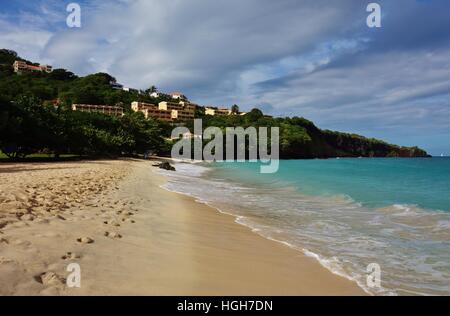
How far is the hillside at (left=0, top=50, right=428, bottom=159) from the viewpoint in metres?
33.3

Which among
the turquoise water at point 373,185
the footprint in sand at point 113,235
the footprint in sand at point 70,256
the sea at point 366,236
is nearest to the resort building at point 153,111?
the turquoise water at point 373,185

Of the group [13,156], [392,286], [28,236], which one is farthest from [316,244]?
[13,156]

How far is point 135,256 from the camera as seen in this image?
6.46m

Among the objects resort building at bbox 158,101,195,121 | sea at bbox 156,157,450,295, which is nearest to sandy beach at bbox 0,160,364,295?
sea at bbox 156,157,450,295

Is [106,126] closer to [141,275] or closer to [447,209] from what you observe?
[447,209]

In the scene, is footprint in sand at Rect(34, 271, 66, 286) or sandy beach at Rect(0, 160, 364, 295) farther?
sandy beach at Rect(0, 160, 364, 295)

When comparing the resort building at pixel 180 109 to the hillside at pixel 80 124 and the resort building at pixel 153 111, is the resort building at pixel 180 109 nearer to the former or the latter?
the resort building at pixel 153 111

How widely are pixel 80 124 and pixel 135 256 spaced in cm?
5177

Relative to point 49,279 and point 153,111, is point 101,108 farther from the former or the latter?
point 49,279

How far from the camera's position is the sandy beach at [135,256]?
505cm

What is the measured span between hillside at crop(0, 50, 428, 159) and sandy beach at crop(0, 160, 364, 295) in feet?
81.6

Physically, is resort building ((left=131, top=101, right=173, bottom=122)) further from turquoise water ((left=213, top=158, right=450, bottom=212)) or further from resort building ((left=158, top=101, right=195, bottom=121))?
turquoise water ((left=213, top=158, right=450, bottom=212))
